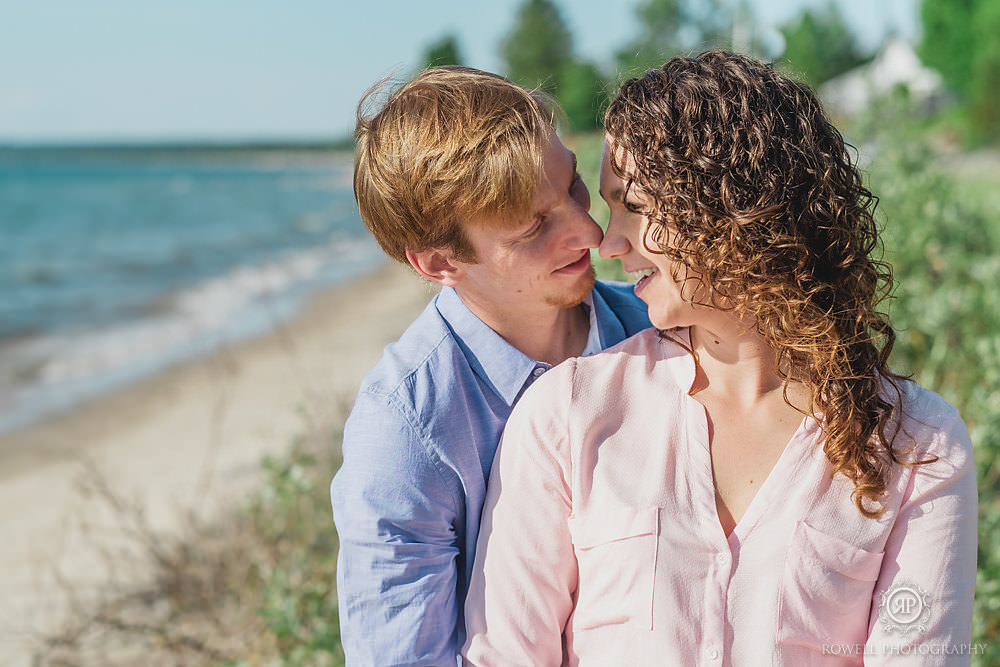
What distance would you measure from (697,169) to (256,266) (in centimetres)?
1633

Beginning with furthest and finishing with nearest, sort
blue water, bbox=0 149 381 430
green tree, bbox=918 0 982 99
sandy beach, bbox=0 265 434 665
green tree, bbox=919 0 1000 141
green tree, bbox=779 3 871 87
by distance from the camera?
green tree, bbox=779 3 871 87 → green tree, bbox=918 0 982 99 → green tree, bbox=919 0 1000 141 → blue water, bbox=0 149 381 430 → sandy beach, bbox=0 265 434 665

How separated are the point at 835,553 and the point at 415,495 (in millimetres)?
865

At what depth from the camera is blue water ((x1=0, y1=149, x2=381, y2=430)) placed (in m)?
9.52

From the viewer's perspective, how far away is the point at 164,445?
703 cm

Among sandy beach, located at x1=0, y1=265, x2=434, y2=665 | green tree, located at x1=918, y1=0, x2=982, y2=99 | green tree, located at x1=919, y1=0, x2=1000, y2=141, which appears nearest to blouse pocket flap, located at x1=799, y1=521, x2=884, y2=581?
sandy beach, located at x1=0, y1=265, x2=434, y2=665

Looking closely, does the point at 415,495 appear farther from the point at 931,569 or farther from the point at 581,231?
the point at 931,569

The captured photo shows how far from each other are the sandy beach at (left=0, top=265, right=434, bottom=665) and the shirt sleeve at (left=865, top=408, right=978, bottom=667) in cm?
176

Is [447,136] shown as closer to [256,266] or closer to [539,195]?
[539,195]

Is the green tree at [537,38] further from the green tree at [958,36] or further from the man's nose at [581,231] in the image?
the man's nose at [581,231]

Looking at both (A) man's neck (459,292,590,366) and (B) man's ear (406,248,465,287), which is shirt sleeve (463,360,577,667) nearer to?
(A) man's neck (459,292,590,366)

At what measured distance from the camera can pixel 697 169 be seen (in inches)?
69.7

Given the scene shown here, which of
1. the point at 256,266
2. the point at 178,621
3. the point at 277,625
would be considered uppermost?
the point at 277,625

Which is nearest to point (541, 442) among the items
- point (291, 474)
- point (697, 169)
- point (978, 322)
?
point (697, 169)

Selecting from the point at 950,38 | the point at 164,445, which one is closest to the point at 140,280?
the point at 164,445
